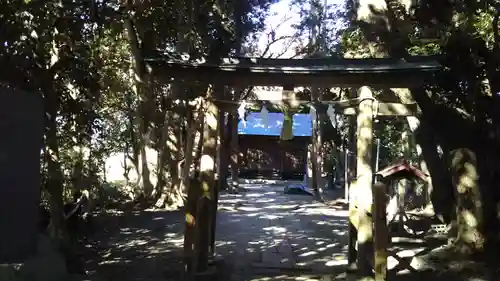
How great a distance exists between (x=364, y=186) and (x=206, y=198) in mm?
2497

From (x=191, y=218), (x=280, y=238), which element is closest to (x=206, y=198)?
(x=191, y=218)

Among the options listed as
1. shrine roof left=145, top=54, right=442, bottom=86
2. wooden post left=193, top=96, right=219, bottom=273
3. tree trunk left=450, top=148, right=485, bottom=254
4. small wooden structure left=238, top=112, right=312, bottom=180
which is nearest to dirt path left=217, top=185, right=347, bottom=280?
wooden post left=193, top=96, right=219, bottom=273

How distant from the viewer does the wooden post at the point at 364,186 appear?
27.3 ft

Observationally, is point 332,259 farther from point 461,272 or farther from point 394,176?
point 394,176

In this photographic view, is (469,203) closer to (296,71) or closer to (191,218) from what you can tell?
(296,71)

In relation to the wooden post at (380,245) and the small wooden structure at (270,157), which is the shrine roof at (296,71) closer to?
the wooden post at (380,245)

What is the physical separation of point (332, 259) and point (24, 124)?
6513 millimetres

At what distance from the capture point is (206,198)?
8555mm

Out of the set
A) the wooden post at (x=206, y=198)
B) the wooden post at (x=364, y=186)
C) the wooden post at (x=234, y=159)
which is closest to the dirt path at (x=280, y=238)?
the wooden post at (x=206, y=198)

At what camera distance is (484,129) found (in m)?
9.95

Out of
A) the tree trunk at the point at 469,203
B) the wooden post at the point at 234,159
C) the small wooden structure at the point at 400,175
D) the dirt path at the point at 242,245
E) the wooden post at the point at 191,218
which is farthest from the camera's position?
the wooden post at the point at 234,159

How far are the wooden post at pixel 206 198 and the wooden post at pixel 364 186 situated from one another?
237 cm

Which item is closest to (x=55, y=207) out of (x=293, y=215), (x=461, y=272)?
(x=461, y=272)

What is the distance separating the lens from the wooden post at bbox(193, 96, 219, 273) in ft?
27.8
